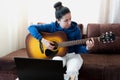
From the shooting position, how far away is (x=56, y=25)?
2.33m

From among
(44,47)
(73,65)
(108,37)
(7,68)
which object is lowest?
(7,68)

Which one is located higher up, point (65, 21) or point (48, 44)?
point (65, 21)

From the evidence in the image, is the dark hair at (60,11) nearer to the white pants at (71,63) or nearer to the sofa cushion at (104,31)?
the white pants at (71,63)

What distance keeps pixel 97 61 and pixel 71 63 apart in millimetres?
423

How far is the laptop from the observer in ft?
5.98

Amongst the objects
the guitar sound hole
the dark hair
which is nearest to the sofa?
the guitar sound hole

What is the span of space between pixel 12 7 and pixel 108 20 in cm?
125

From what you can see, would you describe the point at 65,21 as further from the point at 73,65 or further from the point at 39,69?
the point at 39,69

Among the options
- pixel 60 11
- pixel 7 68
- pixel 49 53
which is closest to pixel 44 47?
pixel 49 53

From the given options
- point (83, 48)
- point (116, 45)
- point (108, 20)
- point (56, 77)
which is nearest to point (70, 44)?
point (83, 48)

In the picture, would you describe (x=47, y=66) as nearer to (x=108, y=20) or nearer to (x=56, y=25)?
(x=56, y=25)

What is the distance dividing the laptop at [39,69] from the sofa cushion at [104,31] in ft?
3.07

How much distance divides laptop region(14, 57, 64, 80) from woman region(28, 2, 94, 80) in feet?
0.62

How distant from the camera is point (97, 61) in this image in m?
2.41
